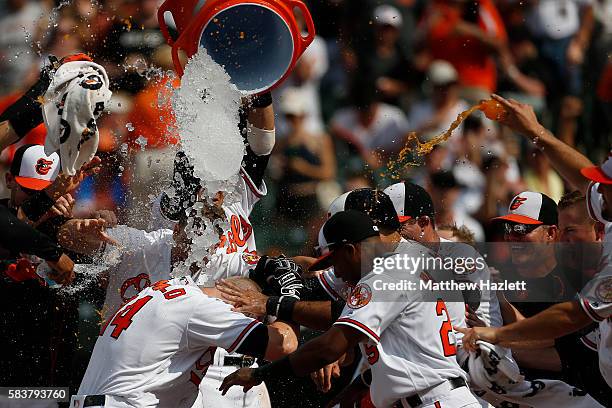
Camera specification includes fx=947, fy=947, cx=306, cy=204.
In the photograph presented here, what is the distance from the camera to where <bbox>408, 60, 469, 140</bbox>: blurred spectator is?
8227 mm

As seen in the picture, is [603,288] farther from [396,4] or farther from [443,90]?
[396,4]

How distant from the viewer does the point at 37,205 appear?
684 cm

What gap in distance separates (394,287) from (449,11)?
463 cm

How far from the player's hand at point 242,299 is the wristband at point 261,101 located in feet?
4.98

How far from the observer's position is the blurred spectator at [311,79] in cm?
812

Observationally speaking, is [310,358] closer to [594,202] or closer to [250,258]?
[250,258]

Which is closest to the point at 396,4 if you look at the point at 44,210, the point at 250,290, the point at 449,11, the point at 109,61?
the point at 449,11

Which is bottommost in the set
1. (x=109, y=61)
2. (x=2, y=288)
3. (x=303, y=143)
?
(x=2, y=288)

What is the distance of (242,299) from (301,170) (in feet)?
9.70

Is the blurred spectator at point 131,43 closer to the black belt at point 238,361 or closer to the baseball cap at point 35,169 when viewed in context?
the baseball cap at point 35,169

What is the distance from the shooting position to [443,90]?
27.7 feet

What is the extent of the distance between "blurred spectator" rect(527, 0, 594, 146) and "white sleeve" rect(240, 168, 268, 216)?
3.37 m

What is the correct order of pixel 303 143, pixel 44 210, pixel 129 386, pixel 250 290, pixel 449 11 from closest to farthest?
pixel 129 386 → pixel 250 290 → pixel 44 210 → pixel 303 143 → pixel 449 11

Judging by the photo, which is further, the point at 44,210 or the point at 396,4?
the point at 396,4
